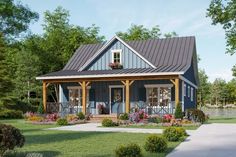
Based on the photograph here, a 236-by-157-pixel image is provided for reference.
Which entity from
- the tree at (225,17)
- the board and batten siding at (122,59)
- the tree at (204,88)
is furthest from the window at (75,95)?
the tree at (204,88)

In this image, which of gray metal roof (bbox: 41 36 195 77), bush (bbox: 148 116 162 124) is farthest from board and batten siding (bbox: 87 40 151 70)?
bush (bbox: 148 116 162 124)

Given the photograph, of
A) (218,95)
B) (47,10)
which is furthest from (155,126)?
(218,95)

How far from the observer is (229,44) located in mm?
17094

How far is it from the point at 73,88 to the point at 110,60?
377cm

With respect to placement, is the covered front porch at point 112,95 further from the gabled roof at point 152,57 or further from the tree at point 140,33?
the tree at point 140,33

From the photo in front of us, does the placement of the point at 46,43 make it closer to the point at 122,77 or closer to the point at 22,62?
the point at 22,62

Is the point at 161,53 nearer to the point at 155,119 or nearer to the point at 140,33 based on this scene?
the point at 155,119

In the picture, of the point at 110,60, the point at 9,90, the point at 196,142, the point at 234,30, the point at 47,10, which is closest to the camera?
the point at 9,90

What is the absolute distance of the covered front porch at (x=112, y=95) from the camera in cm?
2822

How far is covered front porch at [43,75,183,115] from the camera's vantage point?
2822cm

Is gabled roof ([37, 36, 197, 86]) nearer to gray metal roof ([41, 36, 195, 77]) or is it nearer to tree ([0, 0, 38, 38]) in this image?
gray metal roof ([41, 36, 195, 77])

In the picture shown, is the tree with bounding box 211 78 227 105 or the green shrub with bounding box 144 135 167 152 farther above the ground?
the tree with bounding box 211 78 227 105

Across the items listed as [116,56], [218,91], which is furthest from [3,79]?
[218,91]

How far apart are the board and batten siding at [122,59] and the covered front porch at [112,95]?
130 cm
